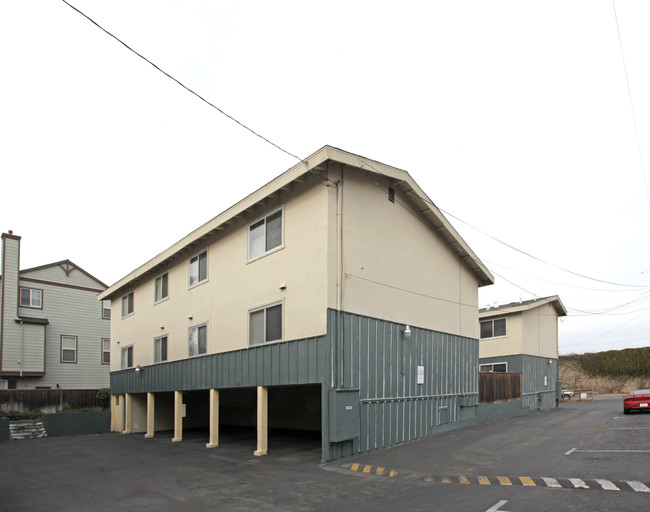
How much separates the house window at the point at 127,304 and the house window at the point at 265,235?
1288cm

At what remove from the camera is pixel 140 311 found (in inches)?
1022

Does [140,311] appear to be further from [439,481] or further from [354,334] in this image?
[439,481]

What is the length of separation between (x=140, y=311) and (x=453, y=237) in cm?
1547

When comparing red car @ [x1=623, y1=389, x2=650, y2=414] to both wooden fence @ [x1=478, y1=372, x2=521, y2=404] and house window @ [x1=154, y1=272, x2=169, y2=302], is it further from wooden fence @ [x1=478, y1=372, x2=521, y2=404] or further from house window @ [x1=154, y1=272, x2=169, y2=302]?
house window @ [x1=154, y1=272, x2=169, y2=302]

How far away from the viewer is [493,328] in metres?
29.9

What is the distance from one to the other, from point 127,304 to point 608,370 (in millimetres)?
34550

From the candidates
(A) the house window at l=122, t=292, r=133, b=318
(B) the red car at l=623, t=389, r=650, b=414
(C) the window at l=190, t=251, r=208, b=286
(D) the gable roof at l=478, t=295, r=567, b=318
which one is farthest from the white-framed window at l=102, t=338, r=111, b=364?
(B) the red car at l=623, t=389, r=650, b=414

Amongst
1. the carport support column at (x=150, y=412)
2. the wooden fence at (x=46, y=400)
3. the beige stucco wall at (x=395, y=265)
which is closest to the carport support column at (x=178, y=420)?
the carport support column at (x=150, y=412)

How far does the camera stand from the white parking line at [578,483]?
8.96 metres

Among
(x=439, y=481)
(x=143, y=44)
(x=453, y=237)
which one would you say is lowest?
(x=439, y=481)

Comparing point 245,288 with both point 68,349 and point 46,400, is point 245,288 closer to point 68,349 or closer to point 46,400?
point 46,400

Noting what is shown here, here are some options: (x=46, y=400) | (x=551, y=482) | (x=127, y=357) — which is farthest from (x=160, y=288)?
(x=551, y=482)

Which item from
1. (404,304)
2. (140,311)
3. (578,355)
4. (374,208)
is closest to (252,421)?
(140,311)

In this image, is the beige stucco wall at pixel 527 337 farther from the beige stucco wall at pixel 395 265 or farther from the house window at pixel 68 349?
the house window at pixel 68 349
